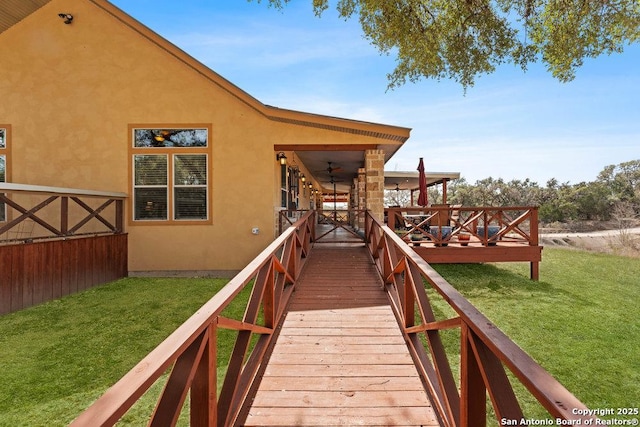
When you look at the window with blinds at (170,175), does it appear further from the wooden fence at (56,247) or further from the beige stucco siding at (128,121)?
the wooden fence at (56,247)

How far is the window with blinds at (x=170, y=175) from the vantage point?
759cm

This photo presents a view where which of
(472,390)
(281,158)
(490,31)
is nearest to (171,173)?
(281,158)

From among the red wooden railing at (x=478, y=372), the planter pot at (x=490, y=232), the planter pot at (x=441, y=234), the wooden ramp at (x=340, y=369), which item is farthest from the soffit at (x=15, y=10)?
the planter pot at (x=490, y=232)

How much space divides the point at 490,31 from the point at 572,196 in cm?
3885

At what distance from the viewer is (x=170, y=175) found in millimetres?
7586

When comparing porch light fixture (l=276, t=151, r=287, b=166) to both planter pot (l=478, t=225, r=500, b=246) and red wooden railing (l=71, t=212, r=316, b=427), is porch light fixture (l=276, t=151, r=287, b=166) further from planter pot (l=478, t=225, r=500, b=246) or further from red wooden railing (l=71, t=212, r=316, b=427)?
red wooden railing (l=71, t=212, r=316, b=427)

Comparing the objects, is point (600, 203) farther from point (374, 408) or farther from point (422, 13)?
point (374, 408)

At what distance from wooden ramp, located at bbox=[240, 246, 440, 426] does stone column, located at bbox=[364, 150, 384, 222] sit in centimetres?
299

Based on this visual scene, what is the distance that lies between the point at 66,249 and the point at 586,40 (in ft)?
35.3

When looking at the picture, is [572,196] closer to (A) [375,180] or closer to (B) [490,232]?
(B) [490,232]

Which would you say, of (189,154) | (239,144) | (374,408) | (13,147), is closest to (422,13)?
(239,144)

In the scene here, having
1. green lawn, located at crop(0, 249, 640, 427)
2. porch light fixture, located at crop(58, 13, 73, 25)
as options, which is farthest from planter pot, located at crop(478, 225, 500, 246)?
porch light fixture, located at crop(58, 13, 73, 25)

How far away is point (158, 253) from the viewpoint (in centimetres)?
758

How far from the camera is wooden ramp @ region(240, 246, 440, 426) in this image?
2.33m
